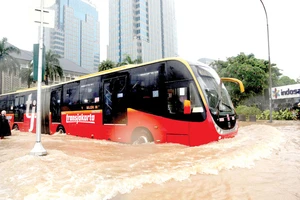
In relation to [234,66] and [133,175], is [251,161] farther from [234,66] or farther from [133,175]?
[234,66]

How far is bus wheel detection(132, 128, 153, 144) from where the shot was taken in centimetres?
764

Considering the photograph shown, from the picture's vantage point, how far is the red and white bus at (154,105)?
6586 mm

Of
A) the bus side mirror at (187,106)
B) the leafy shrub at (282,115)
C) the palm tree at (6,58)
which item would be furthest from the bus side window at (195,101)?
the palm tree at (6,58)

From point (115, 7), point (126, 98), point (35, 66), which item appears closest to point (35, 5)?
point (35, 66)

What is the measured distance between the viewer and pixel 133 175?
3.92 metres

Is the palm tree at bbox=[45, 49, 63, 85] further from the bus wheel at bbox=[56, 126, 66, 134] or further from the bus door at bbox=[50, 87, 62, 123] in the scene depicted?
the bus wheel at bbox=[56, 126, 66, 134]

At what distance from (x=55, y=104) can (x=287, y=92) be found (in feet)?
72.8

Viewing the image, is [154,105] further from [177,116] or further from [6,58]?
[6,58]

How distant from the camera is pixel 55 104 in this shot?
12.6 meters

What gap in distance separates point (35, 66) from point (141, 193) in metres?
5.45

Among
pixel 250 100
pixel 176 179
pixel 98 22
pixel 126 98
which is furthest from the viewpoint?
pixel 98 22

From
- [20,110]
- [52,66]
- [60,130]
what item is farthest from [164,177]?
[52,66]

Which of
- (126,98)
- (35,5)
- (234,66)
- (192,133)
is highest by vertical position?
(234,66)

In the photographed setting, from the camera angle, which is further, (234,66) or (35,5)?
(234,66)
